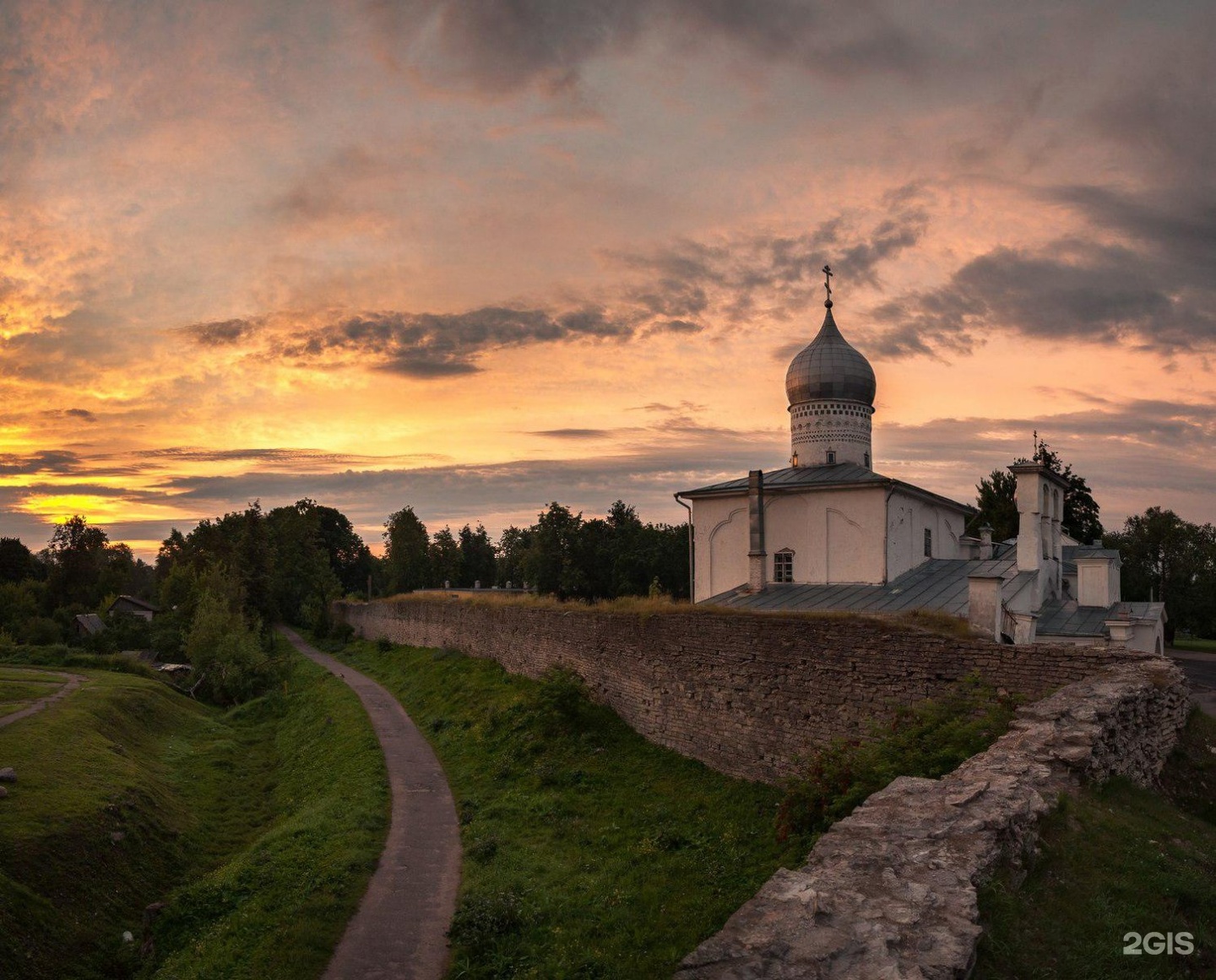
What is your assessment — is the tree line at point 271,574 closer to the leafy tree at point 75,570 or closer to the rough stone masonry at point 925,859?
the leafy tree at point 75,570

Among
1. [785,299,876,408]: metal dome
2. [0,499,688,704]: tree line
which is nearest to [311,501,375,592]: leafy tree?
[0,499,688,704]: tree line

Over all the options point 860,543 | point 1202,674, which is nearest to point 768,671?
point 860,543

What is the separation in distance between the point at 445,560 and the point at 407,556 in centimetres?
331

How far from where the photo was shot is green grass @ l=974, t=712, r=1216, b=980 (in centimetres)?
511

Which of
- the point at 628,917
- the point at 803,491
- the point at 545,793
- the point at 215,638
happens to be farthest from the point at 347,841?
the point at 215,638

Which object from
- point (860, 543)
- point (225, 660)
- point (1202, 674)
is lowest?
point (1202, 674)

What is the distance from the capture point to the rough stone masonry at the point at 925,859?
445 cm

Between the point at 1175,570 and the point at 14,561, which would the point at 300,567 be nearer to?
the point at 14,561

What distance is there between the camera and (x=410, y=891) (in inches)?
449

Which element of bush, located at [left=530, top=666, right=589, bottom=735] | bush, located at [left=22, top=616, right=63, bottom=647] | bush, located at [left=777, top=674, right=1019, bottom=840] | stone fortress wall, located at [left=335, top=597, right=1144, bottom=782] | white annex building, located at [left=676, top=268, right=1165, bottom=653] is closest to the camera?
bush, located at [left=777, top=674, right=1019, bottom=840]

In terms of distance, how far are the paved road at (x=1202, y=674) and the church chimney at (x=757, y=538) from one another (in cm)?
1104

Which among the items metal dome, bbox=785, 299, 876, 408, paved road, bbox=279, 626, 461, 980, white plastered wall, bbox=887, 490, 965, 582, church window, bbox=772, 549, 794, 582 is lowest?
paved road, bbox=279, 626, 461, 980
